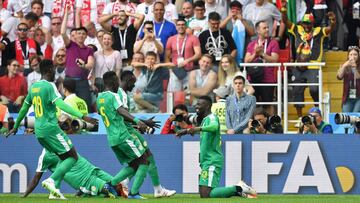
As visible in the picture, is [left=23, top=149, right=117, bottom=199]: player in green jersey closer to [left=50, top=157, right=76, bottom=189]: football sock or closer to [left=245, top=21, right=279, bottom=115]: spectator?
[left=50, top=157, right=76, bottom=189]: football sock

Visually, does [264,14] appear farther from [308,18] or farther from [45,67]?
[45,67]

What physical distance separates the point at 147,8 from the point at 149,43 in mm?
1369

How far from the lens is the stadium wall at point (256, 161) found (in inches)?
933

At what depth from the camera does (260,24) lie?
86.8ft

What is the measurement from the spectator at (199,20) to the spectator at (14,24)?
3.46 meters

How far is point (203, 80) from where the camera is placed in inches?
1004

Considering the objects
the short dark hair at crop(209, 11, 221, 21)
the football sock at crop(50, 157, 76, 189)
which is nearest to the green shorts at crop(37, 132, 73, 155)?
the football sock at crop(50, 157, 76, 189)

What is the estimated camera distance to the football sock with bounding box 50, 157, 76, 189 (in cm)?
2105

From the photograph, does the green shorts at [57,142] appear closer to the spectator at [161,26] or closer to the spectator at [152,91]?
the spectator at [152,91]

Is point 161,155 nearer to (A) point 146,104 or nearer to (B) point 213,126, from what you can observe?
(A) point 146,104

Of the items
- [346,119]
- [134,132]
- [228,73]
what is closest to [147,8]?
[228,73]

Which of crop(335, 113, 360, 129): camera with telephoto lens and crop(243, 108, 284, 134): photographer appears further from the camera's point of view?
A: crop(243, 108, 284, 134): photographer

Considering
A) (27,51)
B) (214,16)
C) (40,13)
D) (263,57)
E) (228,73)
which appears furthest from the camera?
(40,13)

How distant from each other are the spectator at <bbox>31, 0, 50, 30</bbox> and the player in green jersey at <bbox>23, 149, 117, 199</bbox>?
6509 mm
